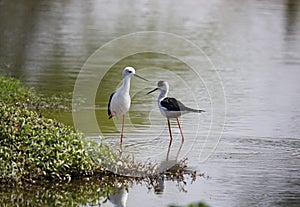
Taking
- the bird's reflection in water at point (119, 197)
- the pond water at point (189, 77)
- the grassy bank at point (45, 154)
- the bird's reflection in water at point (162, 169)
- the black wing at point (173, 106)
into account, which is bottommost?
the pond water at point (189, 77)

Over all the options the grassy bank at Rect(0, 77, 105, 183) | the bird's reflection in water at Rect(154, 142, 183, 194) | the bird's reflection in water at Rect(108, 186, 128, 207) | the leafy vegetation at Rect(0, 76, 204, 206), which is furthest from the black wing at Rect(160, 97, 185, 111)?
the bird's reflection in water at Rect(108, 186, 128, 207)

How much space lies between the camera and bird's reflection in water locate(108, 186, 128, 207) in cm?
907

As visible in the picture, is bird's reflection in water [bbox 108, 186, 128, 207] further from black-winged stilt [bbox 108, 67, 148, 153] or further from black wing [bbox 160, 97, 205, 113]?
black wing [bbox 160, 97, 205, 113]

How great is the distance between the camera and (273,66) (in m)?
20.2

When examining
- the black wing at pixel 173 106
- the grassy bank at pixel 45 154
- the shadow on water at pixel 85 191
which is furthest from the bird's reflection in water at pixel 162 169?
the black wing at pixel 173 106

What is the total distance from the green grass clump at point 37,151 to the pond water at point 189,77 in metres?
0.60

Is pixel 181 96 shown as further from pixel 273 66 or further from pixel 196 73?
pixel 273 66

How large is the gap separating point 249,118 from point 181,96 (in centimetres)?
220

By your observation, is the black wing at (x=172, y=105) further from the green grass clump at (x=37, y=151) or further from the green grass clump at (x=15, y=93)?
the green grass clump at (x=15, y=93)

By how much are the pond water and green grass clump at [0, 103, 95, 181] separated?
23.7 inches

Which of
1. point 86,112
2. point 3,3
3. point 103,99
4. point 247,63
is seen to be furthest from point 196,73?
point 3,3

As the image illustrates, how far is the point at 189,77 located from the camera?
18.3 meters

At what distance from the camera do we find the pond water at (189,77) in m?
10.3

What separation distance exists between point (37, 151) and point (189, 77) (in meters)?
Answer: 9.02
